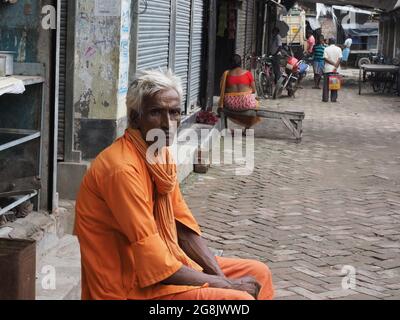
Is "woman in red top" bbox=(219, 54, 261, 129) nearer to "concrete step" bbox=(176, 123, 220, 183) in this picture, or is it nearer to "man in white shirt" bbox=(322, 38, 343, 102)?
"concrete step" bbox=(176, 123, 220, 183)

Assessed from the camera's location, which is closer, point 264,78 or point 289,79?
point 264,78

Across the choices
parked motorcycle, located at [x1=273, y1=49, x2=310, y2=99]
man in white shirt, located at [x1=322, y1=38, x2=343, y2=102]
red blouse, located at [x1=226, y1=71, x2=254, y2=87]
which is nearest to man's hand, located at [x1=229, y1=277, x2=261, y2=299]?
red blouse, located at [x1=226, y1=71, x2=254, y2=87]

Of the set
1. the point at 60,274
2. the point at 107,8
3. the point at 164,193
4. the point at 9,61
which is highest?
the point at 107,8

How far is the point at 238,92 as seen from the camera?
11.6 m

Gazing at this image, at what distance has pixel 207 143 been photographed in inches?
387

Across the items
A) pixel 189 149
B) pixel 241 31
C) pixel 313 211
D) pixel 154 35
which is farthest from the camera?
pixel 241 31

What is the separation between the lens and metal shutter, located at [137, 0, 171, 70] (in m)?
7.28

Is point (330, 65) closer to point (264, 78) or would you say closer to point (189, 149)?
point (264, 78)

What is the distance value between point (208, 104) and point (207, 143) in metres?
2.64

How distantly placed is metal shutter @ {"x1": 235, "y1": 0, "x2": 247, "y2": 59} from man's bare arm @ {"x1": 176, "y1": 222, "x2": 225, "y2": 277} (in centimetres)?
1442

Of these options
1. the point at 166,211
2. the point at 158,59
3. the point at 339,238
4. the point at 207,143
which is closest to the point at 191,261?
the point at 166,211

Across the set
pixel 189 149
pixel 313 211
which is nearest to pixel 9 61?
pixel 313 211

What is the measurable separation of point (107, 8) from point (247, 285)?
13.0 feet
